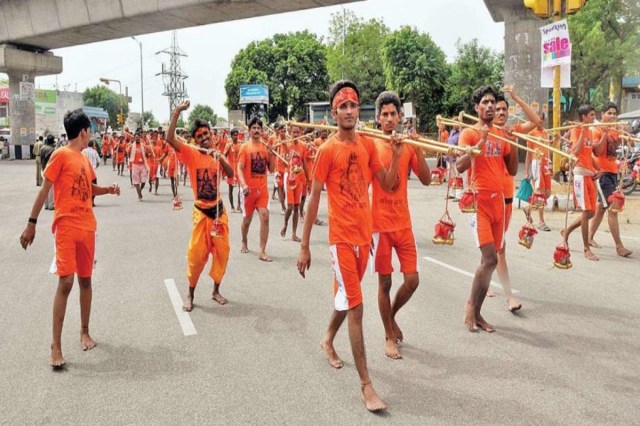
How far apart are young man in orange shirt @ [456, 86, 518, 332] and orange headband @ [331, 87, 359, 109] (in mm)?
1428

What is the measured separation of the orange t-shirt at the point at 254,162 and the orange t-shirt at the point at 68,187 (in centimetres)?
377

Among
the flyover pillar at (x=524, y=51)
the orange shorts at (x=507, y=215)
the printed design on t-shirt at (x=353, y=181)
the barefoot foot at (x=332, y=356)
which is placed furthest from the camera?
the flyover pillar at (x=524, y=51)

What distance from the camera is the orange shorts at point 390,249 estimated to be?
4605 millimetres

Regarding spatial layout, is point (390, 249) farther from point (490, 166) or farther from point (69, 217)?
point (69, 217)

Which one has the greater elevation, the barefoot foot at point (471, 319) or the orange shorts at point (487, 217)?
the orange shorts at point (487, 217)

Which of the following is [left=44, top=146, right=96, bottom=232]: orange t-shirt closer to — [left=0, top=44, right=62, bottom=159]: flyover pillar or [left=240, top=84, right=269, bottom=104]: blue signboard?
[left=0, top=44, right=62, bottom=159]: flyover pillar

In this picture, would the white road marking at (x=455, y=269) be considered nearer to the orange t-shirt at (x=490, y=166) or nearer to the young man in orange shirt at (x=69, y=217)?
the orange t-shirt at (x=490, y=166)

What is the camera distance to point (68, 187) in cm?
475

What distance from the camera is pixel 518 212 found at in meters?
13.1

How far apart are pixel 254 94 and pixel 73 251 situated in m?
56.2

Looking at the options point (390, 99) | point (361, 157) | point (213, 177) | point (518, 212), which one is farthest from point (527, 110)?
point (518, 212)

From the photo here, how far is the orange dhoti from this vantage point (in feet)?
19.8

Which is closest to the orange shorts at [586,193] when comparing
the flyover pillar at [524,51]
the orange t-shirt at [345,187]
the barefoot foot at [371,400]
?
the orange t-shirt at [345,187]

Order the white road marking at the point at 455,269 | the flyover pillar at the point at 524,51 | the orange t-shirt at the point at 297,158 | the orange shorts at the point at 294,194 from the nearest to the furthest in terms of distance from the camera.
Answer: the white road marking at the point at 455,269 < the orange t-shirt at the point at 297,158 < the orange shorts at the point at 294,194 < the flyover pillar at the point at 524,51
